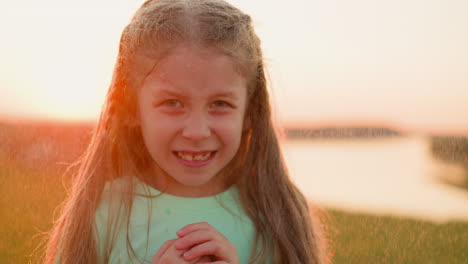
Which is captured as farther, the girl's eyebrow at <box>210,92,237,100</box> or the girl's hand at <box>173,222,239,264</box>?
the girl's eyebrow at <box>210,92,237,100</box>

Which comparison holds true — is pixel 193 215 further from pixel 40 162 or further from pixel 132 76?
pixel 40 162

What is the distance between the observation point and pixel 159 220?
8.47 feet

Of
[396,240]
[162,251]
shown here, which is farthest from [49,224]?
[396,240]

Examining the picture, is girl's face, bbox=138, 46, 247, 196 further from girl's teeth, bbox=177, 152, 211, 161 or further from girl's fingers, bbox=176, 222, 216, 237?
girl's fingers, bbox=176, 222, 216, 237

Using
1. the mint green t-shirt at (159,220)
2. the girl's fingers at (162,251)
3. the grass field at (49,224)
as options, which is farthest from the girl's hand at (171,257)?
the grass field at (49,224)

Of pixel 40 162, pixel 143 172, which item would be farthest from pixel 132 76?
pixel 40 162

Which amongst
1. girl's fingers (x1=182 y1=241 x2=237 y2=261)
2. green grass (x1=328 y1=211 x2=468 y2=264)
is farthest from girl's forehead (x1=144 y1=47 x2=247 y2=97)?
green grass (x1=328 y1=211 x2=468 y2=264)

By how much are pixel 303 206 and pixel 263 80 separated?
0.85 meters

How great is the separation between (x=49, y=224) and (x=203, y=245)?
2.59 metres

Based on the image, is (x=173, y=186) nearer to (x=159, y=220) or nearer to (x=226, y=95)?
(x=159, y=220)

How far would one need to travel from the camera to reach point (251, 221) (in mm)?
2742

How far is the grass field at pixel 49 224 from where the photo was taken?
3973 millimetres

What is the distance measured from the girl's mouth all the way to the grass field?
187 cm

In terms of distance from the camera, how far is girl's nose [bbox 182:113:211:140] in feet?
7.55
